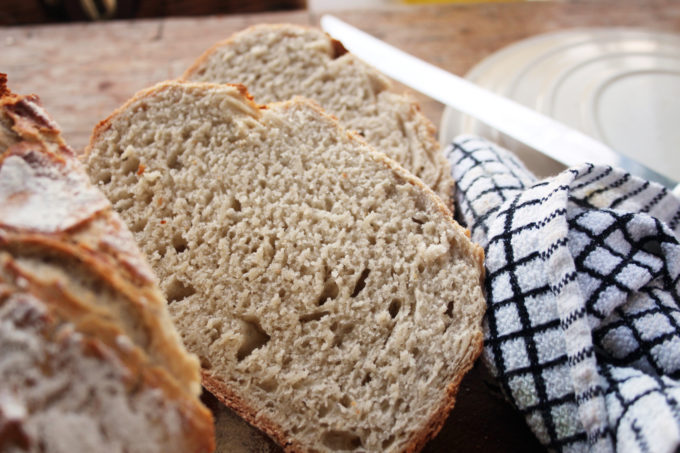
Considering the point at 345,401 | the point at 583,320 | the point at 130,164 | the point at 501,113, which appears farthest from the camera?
the point at 501,113

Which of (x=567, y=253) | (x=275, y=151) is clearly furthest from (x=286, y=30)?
(x=567, y=253)

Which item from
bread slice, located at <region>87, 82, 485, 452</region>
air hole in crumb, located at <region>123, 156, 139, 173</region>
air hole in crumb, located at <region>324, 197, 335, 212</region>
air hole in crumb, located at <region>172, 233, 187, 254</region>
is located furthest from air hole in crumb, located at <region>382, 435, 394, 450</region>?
air hole in crumb, located at <region>123, 156, 139, 173</region>

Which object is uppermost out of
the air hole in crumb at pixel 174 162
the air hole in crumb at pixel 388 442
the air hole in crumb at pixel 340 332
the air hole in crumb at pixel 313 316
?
the air hole in crumb at pixel 174 162

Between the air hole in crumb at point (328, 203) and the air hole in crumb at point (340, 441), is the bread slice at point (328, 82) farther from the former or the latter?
the air hole in crumb at point (340, 441)

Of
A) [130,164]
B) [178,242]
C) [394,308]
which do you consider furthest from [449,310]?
[130,164]

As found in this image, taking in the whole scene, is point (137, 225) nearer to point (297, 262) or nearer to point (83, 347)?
point (297, 262)

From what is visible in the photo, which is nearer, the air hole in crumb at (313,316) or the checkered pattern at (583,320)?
the checkered pattern at (583,320)

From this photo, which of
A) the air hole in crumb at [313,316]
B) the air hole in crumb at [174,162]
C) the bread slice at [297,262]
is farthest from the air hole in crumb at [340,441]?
the air hole in crumb at [174,162]
